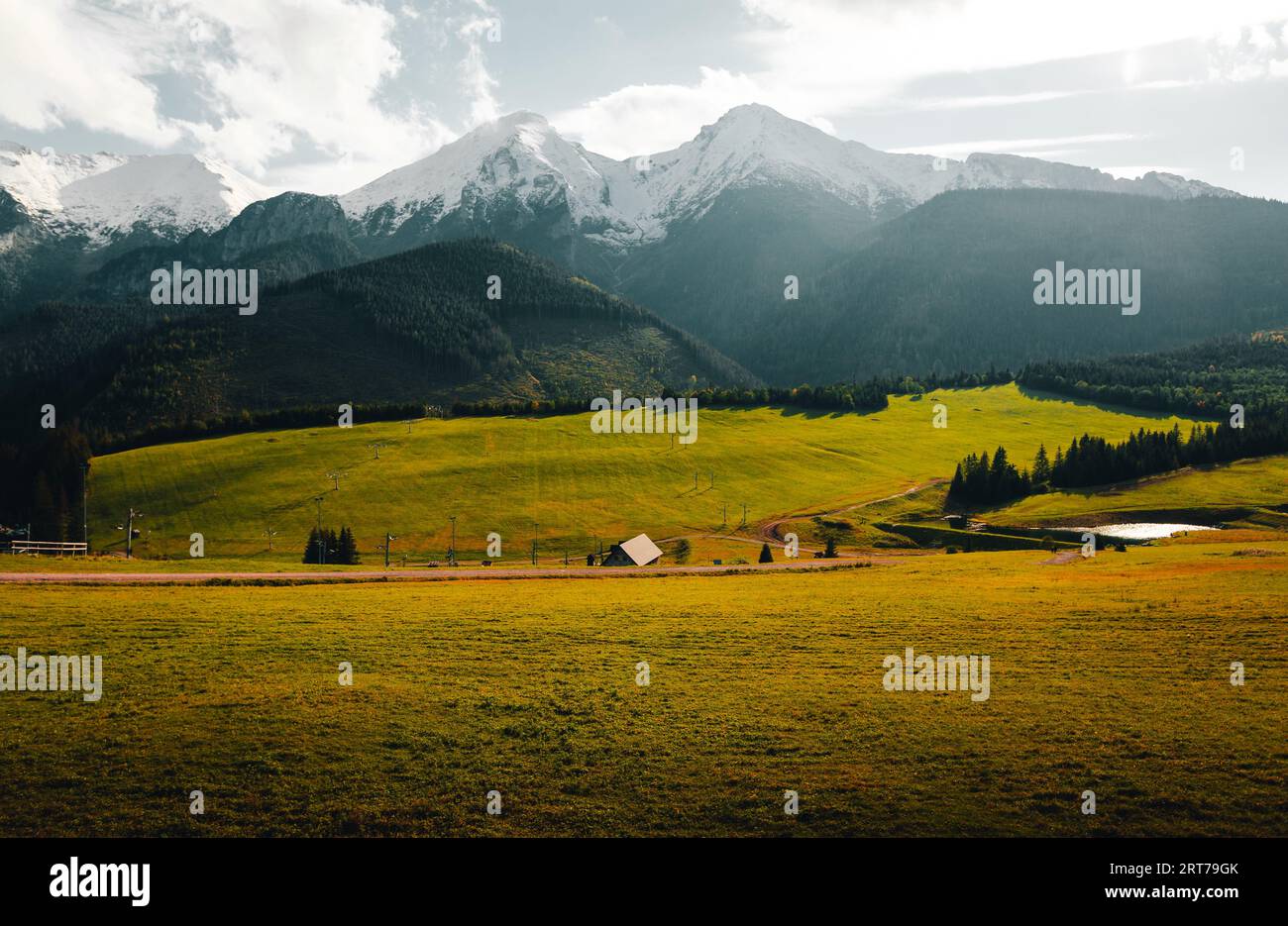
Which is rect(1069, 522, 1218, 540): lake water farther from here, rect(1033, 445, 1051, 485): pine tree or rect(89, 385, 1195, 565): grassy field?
rect(89, 385, 1195, 565): grassy field

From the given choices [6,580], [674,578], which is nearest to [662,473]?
[674,578]

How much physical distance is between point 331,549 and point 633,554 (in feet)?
160

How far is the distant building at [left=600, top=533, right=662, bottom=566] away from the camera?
11712 cm

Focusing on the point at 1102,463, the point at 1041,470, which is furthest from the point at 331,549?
the point at 1102,463

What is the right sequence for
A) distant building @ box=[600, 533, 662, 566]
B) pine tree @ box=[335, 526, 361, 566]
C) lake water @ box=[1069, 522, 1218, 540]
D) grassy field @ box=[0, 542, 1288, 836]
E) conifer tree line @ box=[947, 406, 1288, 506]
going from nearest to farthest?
grassy field @ box=[0, 542, 1288, 836] → distant building @ box=[600, 533, 662, 566] → pine tree @ box=[335, 526, 361, 566] → lake water @ box=[1069, 522, 1218, 540] → conifer tree line @ box=[947, 406, 1288, 506]

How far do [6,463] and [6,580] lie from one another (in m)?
180

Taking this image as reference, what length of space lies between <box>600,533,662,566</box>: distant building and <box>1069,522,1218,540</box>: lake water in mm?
77174

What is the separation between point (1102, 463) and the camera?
18488cm

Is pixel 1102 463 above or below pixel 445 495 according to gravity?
above

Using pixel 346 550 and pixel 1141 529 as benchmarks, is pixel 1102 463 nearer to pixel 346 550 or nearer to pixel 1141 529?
pixel 1141 529

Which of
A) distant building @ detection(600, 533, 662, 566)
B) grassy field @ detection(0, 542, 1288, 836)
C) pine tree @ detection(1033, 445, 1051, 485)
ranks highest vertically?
pine tree @ detection(1033, 445, 1051, 485)

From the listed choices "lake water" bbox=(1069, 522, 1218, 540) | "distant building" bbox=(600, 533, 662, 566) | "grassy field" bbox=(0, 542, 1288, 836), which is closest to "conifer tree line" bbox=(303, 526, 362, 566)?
"distant building" bbox=(600, 533, 662, 566)

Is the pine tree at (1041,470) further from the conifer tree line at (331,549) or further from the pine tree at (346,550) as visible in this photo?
the conifer tree line at (331,549)
